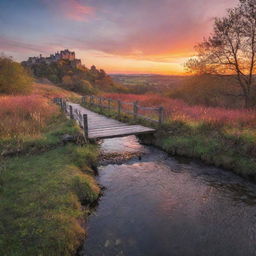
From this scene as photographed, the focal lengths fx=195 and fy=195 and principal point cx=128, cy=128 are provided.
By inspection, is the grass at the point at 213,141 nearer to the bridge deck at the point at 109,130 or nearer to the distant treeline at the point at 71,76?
the bridge deck at the point at 109,130

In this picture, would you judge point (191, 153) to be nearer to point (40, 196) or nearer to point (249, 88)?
point (40, 196)

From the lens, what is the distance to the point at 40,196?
4.96m

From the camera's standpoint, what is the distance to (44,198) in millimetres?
4902

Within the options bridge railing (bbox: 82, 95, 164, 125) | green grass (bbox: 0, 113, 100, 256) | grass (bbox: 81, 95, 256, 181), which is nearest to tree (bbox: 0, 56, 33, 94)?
bridge railing (bbox: 82, 95, 164, 125)

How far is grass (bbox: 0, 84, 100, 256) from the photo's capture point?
376 cm

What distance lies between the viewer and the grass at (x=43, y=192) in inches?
148

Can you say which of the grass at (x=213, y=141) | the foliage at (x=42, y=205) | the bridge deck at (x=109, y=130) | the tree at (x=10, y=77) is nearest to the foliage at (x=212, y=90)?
the grass at (x=213, y=141)

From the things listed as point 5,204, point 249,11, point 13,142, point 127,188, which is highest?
point 249,11

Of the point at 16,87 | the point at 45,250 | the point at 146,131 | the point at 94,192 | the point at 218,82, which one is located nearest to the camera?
the point at 45,250

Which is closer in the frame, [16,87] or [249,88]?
[249,88]

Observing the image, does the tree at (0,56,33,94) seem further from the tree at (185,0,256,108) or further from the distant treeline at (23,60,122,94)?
the distant treeline at (23,60,122,94)

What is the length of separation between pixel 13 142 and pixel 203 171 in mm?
7810

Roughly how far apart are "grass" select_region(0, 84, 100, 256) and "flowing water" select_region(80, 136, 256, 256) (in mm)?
503

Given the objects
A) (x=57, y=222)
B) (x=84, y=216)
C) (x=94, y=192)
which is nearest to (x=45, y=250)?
(x=57, y=222)
